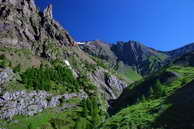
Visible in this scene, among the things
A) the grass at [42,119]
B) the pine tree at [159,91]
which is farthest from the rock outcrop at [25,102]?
the pine tree at [159,91]

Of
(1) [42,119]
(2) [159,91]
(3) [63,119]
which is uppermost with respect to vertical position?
(2) [159,91]

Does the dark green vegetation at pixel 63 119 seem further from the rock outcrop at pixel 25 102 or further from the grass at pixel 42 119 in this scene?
the rock outcrop at pixel 25 102

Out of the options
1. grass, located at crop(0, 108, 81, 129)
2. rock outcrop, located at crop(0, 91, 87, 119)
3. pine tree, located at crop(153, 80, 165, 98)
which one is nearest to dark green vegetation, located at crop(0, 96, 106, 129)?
grass, located at crop(0, 108, 81, 129)

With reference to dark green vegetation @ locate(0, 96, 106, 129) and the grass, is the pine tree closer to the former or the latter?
dark green vegetation @ locate(0, 96, 106, 129)

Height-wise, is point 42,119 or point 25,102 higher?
point 25,102

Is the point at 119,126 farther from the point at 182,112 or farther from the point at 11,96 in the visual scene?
the point at 11,96

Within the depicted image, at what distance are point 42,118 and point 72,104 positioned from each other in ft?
124

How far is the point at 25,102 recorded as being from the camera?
15150cm

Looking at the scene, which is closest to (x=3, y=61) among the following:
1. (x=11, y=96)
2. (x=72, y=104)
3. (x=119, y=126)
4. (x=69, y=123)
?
(x=11, y=96)

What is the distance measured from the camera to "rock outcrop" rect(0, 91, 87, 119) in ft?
458

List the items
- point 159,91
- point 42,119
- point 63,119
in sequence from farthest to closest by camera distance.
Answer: point 63,119 < point 42,119 < point 159,91

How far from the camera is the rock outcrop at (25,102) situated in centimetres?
13975

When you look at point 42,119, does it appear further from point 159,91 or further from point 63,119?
point 159,91

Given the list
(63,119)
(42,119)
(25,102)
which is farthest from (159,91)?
(25,102)
